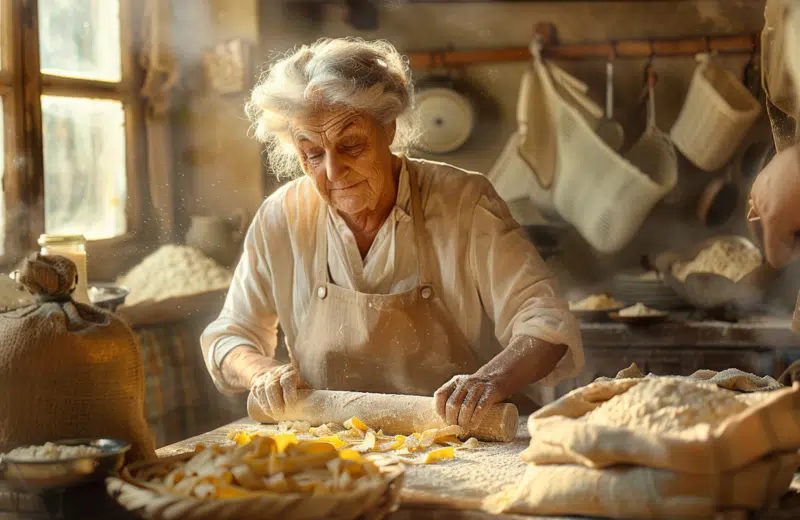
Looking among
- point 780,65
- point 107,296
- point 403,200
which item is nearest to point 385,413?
point 403,200

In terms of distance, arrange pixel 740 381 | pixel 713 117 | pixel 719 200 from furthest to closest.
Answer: pixel 719 200
pixel 713 117
pixel 740 381

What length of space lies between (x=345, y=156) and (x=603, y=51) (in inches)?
113

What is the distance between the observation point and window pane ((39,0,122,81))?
4359mm

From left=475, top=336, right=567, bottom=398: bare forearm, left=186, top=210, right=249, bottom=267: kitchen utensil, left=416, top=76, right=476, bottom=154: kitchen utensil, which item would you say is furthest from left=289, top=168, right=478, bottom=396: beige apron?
left=416, top=76, right=476, bottom=154: kitchen utensil

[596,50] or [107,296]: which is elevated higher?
[596,50]

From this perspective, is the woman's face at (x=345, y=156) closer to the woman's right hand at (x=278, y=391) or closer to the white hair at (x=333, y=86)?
the white hair at (x=333, y=86)

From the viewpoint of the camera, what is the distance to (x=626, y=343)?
15.0ft

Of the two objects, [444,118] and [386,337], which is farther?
[444,118]

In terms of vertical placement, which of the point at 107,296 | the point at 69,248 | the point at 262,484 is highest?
the point at 69,248

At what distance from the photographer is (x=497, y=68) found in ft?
17.9

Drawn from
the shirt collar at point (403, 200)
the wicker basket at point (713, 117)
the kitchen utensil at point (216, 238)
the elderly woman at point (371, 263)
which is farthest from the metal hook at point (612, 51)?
the shirt collar at point (403, 200)

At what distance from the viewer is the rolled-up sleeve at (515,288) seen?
2.78m

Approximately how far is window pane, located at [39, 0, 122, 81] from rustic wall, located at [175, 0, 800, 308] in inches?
20.1

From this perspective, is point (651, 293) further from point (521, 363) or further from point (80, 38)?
point (80, 38)
